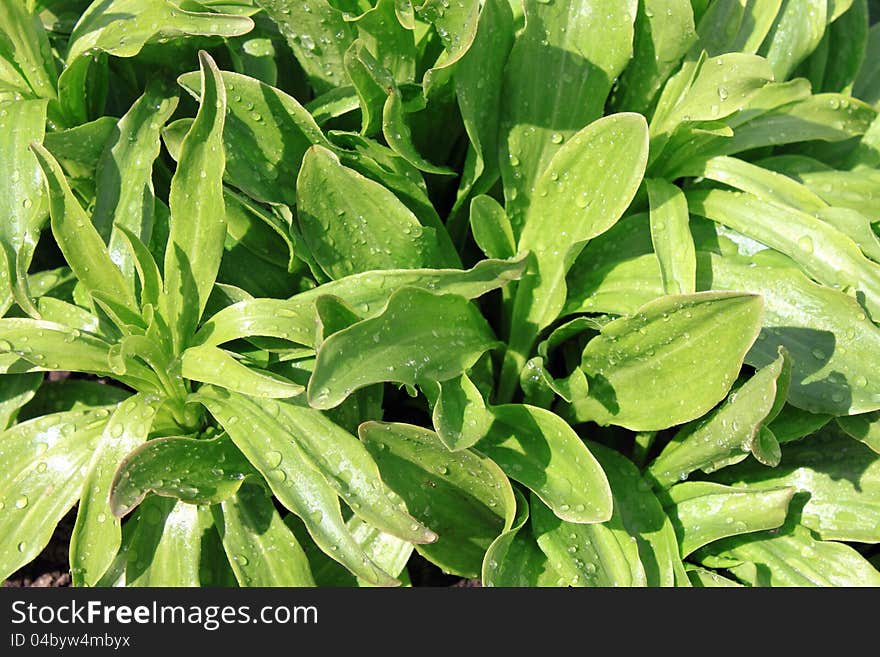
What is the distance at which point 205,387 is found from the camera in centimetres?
164

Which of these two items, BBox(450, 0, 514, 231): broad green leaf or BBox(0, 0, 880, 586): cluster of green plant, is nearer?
BBox(0, 0, 880, 586): cluster of green plant

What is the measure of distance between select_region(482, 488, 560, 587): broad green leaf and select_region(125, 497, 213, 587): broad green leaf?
0.55 m

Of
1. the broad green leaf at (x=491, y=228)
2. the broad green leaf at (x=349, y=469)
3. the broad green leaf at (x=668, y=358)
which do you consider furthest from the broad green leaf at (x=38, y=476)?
the broad green leaf at (x=668, y=358)

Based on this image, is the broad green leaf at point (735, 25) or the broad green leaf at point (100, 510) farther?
the broad green leaf at point (735, 25)

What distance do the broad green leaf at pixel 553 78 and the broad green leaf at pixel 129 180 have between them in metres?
0.72

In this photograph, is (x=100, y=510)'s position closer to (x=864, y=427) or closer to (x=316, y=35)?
(x=316, y=35)

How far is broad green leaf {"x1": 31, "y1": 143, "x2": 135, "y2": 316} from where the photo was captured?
1.58 meters

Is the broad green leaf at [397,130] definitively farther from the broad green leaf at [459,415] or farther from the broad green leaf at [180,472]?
the broad green leaf at [180,472]

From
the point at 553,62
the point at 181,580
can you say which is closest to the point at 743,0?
the point at 553,62

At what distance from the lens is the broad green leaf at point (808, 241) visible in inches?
67.9

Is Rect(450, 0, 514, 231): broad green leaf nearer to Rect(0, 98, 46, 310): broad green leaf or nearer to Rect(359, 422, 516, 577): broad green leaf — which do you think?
Rect(359, 422, 516, 577): broad green leaf

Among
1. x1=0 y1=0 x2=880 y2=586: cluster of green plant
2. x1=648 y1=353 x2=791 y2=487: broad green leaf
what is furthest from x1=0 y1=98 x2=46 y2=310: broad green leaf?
x1=648 y1=353 x2=791 y2=487: broad green leaf

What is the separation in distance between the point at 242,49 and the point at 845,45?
1.50m

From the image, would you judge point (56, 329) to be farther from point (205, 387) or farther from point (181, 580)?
point (181, 580)
